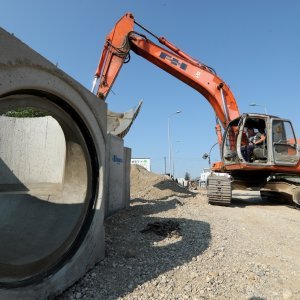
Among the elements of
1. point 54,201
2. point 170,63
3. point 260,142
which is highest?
point 170,63

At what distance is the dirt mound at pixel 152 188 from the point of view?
472 inches

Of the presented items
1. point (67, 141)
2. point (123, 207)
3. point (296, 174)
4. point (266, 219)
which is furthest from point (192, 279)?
point (296, 174)

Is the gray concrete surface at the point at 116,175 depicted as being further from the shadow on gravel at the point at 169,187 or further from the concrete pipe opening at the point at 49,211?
the shadow on gravel at the point at 169,187

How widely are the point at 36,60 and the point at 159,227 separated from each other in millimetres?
3641

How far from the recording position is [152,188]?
1323 centimetres

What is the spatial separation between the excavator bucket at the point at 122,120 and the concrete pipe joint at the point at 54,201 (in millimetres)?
8422

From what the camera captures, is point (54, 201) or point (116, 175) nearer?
point (54, 201)

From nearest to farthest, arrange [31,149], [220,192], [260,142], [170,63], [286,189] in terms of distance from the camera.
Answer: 1. [31,149]
2. [220,192]
3. [286,189]
4. [260,142]
5. [170,63]

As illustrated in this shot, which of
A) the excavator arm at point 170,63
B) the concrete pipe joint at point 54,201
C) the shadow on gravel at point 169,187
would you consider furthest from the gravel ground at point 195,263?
the shadow on gravel at point 169,187

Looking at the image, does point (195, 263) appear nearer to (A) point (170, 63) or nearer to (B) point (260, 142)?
(B) point (260, 142)

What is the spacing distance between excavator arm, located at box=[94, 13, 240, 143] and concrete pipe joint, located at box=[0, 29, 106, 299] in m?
7.11

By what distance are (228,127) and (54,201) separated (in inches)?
318

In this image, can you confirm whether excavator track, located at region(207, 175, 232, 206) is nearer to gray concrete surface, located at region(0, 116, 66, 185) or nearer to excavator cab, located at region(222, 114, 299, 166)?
excavator cab, located at region(222, 114, 299, 166)

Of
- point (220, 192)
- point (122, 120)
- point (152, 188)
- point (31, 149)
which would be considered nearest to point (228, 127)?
point (220, 192)
